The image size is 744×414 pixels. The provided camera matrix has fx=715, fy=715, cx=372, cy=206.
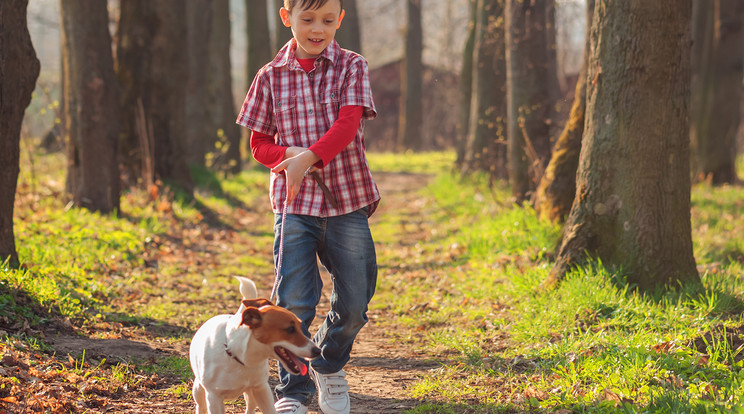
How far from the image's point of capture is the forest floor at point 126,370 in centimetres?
399

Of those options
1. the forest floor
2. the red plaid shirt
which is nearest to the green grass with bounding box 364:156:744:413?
the forest floor

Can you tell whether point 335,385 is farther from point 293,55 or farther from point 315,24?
point 315,24

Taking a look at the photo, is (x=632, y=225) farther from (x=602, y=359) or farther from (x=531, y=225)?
(x=531, y=225)

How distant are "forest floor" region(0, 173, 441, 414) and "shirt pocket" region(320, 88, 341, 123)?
5.66ft

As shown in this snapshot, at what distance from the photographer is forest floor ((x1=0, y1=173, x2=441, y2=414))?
3.99 metres

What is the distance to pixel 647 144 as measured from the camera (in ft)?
18.2

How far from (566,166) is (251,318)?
204 inches

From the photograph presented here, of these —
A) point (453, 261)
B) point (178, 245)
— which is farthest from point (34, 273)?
point (453, 261)

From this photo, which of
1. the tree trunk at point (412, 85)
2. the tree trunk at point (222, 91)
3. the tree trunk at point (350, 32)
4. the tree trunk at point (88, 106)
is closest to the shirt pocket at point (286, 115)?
the tree trunk at point (88, 106)

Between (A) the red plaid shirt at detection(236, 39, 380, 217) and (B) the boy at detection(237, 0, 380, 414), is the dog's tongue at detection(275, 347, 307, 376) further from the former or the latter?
(A) the red plaid shirt at detection(236, 39, 380, 217)

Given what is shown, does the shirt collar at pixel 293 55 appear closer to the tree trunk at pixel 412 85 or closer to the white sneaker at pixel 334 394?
the white sneaker at pixel 334 394

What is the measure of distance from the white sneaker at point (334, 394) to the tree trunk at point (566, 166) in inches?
170

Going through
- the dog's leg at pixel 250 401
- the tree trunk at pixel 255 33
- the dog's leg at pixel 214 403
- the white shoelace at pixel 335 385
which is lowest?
the white shoelace at pixel 335 385

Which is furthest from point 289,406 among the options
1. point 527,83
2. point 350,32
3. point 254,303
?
point 350,32
